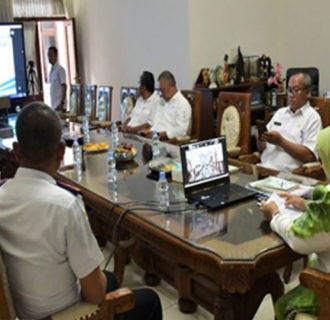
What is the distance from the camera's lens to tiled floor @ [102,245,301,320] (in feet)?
7.89

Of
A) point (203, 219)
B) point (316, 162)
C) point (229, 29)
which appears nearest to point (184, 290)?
point (203, 219)

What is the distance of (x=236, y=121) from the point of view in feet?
11.8

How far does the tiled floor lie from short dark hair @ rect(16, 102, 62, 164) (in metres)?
1.43

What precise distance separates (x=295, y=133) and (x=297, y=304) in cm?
A: 169

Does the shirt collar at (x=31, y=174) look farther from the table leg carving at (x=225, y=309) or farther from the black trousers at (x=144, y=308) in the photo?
the table leg carving at (x=225, y=309)

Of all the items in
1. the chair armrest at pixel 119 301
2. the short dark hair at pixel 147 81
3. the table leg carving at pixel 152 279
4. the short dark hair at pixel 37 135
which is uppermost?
the short dark hair at pixel 147 81

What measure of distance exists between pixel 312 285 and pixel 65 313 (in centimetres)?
79

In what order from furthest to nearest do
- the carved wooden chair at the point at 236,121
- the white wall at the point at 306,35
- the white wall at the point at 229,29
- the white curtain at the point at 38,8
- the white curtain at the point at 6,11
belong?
the white curtain at the point at 38,8 → the white curtain at the point at 6,11 → the white wall at the point at 306,35 → the white wall at the point at 229,29 → the carved wooden chair at the point at 236,121

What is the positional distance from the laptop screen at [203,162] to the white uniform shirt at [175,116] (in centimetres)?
198

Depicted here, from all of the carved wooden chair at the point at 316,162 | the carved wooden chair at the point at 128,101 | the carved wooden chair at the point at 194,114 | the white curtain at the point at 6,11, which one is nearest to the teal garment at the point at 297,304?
the carved wooden chair at the point at 316,162

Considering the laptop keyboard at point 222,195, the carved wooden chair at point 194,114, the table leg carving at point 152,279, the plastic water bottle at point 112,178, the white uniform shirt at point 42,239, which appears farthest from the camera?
the carved wooden chair at point 194,114

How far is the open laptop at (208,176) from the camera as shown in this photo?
201 cm

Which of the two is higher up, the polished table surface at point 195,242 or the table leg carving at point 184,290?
the polished table surface at point 195,242

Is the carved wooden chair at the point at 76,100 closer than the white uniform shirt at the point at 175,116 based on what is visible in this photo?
No
